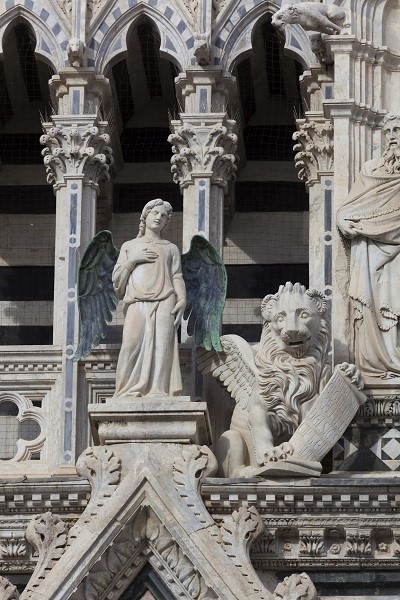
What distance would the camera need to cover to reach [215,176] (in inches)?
1001

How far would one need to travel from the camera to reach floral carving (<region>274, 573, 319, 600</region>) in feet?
74.7

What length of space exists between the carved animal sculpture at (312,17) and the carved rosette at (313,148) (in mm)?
810

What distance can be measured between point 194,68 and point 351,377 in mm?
3231

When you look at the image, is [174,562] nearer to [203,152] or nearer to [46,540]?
[46,540]

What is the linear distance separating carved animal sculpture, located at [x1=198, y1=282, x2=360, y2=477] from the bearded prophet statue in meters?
0.30

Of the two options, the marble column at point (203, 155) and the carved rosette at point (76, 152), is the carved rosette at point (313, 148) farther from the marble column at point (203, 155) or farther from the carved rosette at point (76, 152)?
the carved rosette at point (76, 152)

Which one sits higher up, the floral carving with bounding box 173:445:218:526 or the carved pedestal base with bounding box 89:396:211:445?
the carved pedestal base with bounding box 89:396:211:445

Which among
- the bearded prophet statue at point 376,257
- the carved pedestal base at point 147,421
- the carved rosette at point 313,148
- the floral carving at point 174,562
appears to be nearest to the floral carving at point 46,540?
the floral carving at point 174,562

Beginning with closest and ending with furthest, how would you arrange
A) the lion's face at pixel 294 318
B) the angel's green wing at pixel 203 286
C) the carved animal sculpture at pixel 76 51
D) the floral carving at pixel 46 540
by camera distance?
the floral carving at pixel 46 540, the lion's face at pixel 294 318, the angel's green wing at pixel 203 286, the carved animal sculpture at pixel 76 51

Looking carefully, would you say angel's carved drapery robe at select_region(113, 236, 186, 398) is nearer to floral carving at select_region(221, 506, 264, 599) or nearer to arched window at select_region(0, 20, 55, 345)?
floral carving at select_region(221, 506, 264, 599)

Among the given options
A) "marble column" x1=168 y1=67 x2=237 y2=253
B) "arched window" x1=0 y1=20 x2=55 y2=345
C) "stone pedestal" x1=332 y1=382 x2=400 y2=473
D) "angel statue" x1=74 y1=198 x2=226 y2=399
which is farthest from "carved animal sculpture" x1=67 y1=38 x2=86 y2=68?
"stone pedestal" x1=332 y1=382 x2=400 y2=473

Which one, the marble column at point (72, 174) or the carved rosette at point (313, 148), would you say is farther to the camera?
the carved rosette at point (313, 148)

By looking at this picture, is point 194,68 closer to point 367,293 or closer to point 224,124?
point 224,124

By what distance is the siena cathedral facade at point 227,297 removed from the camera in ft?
76.0
